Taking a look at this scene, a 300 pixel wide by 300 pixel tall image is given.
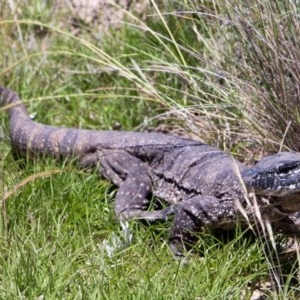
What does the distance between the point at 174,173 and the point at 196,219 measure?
0.74 meters

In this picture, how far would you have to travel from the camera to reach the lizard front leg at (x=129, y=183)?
572 cm

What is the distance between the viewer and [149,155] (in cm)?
631

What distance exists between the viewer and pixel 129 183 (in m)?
6.12

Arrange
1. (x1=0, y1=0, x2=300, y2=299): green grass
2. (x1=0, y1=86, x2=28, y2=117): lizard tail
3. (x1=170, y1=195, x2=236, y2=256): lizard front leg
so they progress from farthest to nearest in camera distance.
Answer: (x1=0, y1=86, x2=28, y2=117): lizard tail
(x1=170, y1=195, x2=236, y2=256): lizard front leg
(x1=0, y1=0, x2=300, y2=299): green grass

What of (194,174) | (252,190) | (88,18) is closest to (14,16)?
(88,18)

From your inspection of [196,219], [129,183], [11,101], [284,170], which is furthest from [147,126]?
[284,170]

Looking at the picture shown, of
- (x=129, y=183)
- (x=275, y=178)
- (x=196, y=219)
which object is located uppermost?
(x=275, y=178)

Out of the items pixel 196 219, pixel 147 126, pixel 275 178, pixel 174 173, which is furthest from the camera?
pixel 147 126

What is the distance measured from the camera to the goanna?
4.86 m

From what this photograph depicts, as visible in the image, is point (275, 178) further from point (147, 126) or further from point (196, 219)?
point (147, 126)

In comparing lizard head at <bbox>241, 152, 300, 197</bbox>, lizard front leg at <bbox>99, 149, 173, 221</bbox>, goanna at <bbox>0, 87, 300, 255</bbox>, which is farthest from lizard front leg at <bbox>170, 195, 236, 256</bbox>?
lizard head at <bbox>241, 152, 300, 197</bbox>

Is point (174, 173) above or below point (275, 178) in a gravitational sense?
below

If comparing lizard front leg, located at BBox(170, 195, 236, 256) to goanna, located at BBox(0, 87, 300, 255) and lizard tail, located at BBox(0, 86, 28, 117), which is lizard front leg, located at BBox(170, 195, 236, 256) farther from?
lizard tail, located at BBox(0, 86, 28, 117)

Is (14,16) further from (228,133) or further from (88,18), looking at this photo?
(228,133)
